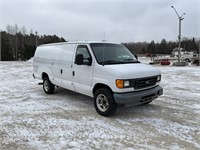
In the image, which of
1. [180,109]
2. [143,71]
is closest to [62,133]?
[143,71]

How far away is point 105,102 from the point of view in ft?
18.1

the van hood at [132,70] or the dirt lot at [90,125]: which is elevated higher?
the van hood at [132,70]

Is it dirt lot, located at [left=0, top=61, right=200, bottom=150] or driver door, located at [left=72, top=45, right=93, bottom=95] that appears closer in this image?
dirt lot, located at [left=0, top=61, right=200, bottom=150]

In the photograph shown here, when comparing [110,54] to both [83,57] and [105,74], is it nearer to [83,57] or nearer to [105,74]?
[83,57]

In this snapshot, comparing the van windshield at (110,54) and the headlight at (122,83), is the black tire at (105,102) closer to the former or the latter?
the headlight at (122,83)

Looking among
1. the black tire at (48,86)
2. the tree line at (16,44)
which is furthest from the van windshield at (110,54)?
the tree line at (16,44)

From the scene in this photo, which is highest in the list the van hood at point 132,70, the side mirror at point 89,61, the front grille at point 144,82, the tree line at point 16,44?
the tree line at point 16,44

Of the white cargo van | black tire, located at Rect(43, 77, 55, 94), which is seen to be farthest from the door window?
black tire, located at Rect(43, 77, 55, 94)

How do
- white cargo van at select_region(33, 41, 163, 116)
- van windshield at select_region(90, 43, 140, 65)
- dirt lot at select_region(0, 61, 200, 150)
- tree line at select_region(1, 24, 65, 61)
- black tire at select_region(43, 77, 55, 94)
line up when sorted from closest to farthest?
dirt lot at select_region(0, 61, 200, 150), white cargo van at select_region(33, 41, 163, 116), van windshield at select_region(90, 43, 140, 65), black tire at select_region(43, 77, 55, 94), tree line at select_region(1, 24, 65, 61)

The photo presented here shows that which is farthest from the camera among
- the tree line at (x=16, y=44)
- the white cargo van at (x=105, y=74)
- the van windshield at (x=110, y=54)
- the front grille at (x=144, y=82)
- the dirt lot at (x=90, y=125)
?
the tree line at (x=16, y=44)

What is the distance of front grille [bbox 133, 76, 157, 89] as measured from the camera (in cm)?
520

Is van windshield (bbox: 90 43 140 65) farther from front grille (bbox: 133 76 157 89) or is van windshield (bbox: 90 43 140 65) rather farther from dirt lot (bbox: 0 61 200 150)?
dirt lot (bbox: 0 61 200 150)

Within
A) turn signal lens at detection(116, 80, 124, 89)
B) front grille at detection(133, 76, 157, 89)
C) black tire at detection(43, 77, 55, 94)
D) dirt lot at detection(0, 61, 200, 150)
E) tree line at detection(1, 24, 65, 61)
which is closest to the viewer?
dirt lot at detection(0, 61, 200, 150)

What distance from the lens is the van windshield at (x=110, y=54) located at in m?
5.73
